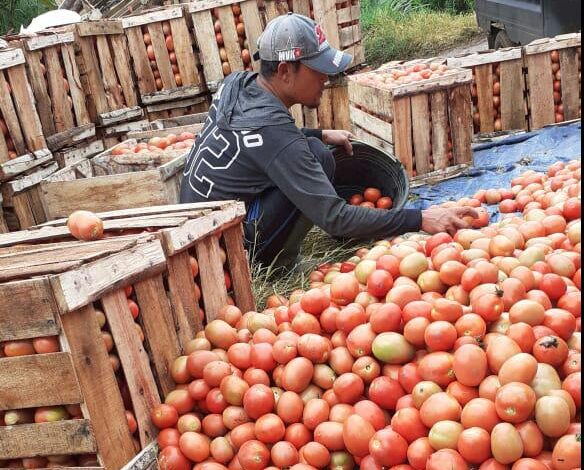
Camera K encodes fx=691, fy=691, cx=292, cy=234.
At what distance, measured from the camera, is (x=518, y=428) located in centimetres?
212

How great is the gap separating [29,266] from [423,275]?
1.54 meters

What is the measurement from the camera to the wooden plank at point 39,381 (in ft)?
7.89

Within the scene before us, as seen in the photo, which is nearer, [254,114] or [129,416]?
[129,416]

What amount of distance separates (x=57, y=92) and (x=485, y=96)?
13.9ft

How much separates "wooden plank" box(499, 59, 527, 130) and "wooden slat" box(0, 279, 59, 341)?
5697 millimetres

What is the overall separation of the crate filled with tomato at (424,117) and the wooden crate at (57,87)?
2.87 metres

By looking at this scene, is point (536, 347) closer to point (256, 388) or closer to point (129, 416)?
point (256, 388)

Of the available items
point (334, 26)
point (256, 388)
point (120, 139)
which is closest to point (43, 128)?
point (120, 139)

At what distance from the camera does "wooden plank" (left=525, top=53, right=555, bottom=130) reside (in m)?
6.84

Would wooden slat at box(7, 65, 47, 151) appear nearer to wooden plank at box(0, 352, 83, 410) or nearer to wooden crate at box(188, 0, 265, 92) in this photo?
wooden crate at box(188, 0, 265, 92)

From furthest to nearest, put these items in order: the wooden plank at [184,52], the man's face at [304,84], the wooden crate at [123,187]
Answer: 1. the wooden plank at [184,52]
2. the wooden crate at [123,187]
3. the man's face at [304,84]

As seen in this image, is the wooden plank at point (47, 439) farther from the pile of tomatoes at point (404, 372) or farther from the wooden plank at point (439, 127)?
the wooden plank at point (439, 127)

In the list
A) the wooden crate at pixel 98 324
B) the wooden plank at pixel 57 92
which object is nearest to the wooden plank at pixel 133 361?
the wooden crate at pixel 98 324

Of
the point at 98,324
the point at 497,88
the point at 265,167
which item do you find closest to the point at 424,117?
the point at 497,88
